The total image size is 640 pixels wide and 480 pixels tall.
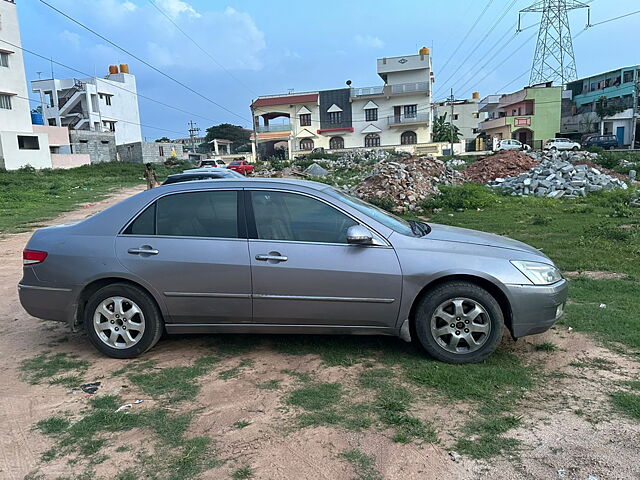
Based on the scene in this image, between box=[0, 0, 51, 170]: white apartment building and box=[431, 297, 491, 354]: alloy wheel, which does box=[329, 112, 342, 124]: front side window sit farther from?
box=[431, 297, 491, 354]: alloy wheel

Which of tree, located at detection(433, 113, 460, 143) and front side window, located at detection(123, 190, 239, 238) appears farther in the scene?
tree, located at detection(433, 113, 460, 143)

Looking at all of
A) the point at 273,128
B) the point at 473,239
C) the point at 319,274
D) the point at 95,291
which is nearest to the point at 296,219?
the point at 319,274

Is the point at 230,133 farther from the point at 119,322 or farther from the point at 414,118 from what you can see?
the point at 119,322

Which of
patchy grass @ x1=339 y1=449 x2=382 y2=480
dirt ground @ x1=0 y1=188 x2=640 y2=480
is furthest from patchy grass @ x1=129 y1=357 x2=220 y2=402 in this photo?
patchy grass @ x1=339 y1=449 x2=382 y2=480

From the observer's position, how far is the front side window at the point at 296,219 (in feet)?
13.7

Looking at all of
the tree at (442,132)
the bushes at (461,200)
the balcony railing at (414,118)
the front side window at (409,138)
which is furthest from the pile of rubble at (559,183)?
the front side window at (409,138)

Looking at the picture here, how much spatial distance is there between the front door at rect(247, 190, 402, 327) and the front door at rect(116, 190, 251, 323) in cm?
14

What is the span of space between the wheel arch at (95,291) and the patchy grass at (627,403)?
353 cm

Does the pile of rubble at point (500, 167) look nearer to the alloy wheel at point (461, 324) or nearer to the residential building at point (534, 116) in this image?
the alloy wheel at point (461, 324)

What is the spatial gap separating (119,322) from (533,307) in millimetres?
3483

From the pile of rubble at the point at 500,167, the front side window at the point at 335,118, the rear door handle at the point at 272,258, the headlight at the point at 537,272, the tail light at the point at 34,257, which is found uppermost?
the front side window at the point at 335,118

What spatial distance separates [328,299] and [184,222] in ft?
4.78

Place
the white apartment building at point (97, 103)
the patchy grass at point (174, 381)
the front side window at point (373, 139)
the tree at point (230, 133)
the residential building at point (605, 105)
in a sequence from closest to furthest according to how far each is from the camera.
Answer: the patchy grass at point (174, 381) → the residential building at point (605, 105) → the white apartment building at point (97, 103) → the front side window at point (373, 139) → the tree at point (230, 133)

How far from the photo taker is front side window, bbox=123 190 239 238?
170 inches
